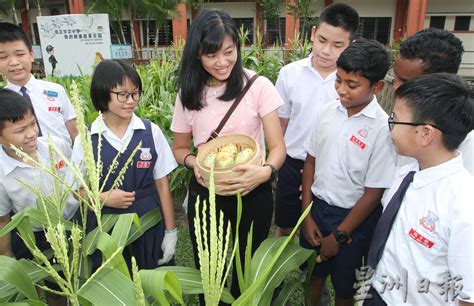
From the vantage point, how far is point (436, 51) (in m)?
1.42

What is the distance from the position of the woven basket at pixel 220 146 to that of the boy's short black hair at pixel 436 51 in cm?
73

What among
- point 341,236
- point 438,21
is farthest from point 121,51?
point 438,21

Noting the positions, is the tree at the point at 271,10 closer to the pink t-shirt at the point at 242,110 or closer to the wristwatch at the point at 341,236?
the pink t-shirt at the point at 242,110

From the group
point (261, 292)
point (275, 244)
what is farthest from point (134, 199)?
point (261, 292)

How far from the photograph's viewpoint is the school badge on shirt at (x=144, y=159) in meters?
1.60

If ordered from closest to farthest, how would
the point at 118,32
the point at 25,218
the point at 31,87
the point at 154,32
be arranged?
the point at 25,218 < the point at 31,87 < the point at 118,32 < the point at 154,32

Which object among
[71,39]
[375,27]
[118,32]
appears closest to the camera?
[71,39]

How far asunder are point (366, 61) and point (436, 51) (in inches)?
11.2

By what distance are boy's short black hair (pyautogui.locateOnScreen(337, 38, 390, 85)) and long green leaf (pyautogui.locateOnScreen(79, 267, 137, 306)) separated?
1.11 metres

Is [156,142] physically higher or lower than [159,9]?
lower

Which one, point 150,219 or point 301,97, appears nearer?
point 150,219

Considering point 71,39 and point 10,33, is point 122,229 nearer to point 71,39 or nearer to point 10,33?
point 10,33

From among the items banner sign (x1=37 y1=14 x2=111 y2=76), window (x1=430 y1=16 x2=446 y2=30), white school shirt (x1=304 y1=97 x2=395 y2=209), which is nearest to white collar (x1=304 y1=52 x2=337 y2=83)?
white school shirt (x1=304 y1=97 x2=395 y2=209)

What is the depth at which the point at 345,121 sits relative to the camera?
1.54 meters
